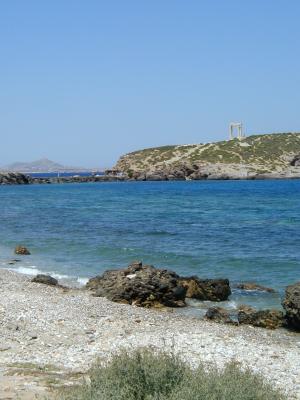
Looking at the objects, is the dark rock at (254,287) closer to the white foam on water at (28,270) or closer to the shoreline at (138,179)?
the white foam on water at (28,270)

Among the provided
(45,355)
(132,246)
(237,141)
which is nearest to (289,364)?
(45,355)

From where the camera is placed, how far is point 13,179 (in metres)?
181

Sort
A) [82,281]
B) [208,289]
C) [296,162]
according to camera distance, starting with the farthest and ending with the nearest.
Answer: [296,162]
[82,281]
[208,289]

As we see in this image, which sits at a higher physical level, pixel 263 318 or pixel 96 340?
pixel 96 340

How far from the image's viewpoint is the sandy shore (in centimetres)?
1139

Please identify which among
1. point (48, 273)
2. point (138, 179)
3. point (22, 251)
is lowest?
point (48, 273)

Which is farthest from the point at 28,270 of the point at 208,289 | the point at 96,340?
the point at 96,340

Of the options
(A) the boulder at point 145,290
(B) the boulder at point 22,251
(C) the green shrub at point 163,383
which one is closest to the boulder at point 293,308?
(A) the boulder at point 145,290

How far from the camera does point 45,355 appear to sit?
1302cm

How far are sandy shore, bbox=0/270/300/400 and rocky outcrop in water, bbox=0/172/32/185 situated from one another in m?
163

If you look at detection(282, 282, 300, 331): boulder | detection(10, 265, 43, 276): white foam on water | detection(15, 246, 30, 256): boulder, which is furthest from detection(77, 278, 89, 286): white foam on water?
detection(282, 282, 300, 331): boulder

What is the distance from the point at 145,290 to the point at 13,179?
16492cm

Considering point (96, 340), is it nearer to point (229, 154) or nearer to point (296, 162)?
point (296, 162)

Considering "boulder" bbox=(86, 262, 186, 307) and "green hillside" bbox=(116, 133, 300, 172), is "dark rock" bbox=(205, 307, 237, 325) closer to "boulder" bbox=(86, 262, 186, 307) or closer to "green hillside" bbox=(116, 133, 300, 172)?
"boulder" bbox=(86, 262, 186, 307)
